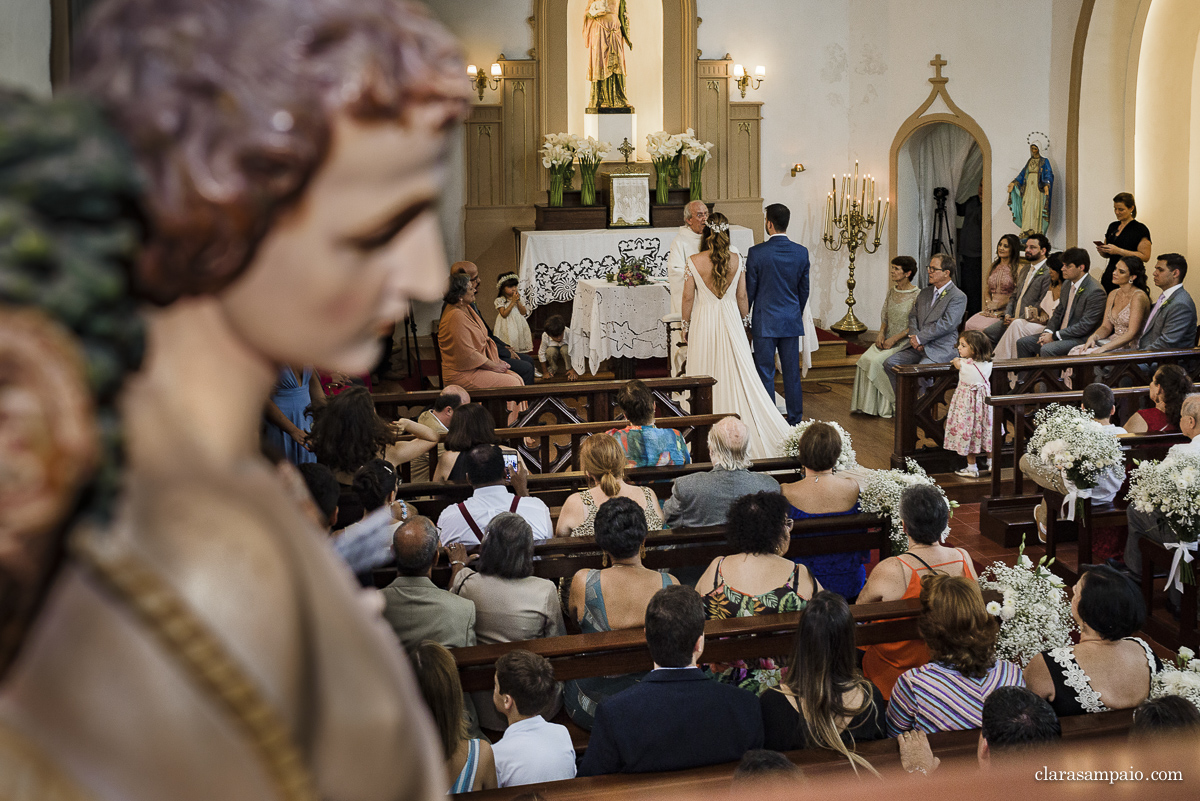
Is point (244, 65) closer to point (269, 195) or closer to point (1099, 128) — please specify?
point (269, 195)

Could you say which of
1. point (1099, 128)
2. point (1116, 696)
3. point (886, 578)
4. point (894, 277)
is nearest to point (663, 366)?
point (894, 277)

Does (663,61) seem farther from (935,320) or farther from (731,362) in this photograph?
(731,362)

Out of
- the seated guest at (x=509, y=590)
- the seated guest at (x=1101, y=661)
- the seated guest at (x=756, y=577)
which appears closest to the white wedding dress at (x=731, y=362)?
the seated guest at (x=756, y=577)

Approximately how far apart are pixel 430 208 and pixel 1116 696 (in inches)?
125

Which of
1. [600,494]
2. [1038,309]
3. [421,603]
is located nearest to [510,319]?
[1038,309]

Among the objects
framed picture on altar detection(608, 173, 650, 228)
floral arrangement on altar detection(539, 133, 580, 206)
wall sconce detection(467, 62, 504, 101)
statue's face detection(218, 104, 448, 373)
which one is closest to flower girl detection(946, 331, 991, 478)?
framed picture on altar detection(608, 173, 650, 228)

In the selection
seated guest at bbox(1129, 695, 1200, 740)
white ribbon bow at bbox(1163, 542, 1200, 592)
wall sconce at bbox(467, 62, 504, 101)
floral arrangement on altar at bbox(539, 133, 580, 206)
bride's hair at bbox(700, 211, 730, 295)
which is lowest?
white ribbon bow at bbox(1163, 542, 1200, 592)

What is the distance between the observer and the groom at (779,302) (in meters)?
7.51

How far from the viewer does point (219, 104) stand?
1.23 ft

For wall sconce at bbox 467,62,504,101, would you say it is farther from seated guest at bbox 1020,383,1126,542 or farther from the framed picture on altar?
seated guest at bbox 1020,383,1126,542

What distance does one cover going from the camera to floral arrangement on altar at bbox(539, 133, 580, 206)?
11430 mm

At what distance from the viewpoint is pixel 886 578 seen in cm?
367

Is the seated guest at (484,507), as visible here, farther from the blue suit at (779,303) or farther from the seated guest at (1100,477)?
the blue suit at (779,303)

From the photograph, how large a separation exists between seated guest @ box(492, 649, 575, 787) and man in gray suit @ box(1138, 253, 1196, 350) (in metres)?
6.60
